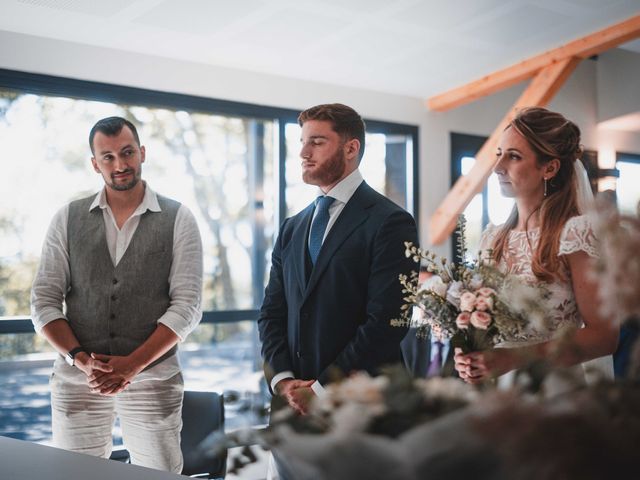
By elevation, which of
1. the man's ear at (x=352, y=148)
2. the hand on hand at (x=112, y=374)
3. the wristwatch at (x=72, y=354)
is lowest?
the hand on hand at (x=112, y=374)

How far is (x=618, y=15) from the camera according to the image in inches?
155

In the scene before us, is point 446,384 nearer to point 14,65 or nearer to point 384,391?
point 384,391

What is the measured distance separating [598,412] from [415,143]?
5131mm

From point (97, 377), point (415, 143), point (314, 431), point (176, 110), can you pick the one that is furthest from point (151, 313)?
point (415, 143)

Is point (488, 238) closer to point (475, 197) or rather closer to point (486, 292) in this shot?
point (486, 292)

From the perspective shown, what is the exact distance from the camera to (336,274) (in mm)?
2160

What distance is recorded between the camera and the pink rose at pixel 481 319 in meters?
1.57

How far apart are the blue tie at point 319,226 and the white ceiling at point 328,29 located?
5.46ft

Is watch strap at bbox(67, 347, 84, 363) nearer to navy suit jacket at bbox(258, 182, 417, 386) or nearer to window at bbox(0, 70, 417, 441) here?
navy suit jacket at bbox(258, 182, 417, 386)

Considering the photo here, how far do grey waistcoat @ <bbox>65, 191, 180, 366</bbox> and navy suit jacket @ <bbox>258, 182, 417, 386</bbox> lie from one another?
0.56m

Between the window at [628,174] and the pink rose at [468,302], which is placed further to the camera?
the window at [628,174]

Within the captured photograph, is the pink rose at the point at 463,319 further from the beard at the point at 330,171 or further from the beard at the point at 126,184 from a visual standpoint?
the beard at the point at 126,184

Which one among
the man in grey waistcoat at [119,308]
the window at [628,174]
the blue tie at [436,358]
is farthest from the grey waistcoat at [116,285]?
the window at [628,174]

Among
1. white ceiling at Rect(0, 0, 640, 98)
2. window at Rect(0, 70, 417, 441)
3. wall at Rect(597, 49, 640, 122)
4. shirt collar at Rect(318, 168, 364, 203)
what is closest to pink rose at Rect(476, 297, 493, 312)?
shirt collar at Rect(318, 168, 364, 203)
